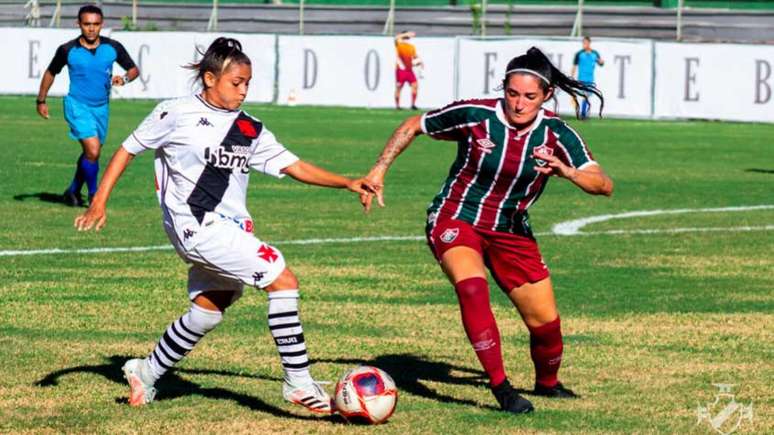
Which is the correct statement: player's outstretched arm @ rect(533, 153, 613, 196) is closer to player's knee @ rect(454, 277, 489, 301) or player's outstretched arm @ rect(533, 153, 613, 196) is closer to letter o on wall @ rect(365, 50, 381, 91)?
player's knee @ rect(454, 277, 489, 301)

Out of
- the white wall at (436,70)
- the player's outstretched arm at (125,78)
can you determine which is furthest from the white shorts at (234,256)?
the white wall at (436,70)

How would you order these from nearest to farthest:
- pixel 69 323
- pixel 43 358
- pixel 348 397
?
pixel 348 397 → pixel 43 358 → pixel 69 323

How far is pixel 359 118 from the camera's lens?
121 feet

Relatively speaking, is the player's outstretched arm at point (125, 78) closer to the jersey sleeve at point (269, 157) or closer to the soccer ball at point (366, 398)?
the jersey sleeve at point (269, 157)

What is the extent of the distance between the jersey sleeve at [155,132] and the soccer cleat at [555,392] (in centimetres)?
232

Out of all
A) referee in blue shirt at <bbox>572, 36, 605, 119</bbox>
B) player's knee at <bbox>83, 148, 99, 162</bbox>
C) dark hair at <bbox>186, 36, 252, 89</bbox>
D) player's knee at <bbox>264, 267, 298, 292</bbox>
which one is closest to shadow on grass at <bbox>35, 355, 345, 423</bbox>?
player's knee at <bbox>264, 267, 298, 292</bbox>

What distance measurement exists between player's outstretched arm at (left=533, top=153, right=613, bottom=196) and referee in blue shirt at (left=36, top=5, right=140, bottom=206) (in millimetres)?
10667

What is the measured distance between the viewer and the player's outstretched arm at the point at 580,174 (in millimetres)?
7625

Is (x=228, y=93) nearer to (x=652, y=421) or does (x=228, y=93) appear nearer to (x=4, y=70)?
(x=652, y=421)

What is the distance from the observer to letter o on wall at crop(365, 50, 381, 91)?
137 ft

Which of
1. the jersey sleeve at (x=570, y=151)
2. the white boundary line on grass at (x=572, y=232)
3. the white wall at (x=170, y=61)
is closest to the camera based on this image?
the jersey sleeve at (x=570, y=151)

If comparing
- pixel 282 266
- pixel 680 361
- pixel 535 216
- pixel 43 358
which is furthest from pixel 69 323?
pixel 535 216

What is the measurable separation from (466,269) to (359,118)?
2899 centimetres

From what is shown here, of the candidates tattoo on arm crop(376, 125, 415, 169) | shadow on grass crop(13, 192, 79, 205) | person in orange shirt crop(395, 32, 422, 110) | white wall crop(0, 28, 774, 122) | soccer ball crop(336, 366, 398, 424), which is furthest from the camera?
person in orange shirt crop(395, 32, 422, 110)
